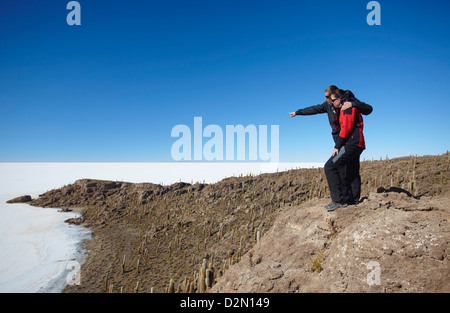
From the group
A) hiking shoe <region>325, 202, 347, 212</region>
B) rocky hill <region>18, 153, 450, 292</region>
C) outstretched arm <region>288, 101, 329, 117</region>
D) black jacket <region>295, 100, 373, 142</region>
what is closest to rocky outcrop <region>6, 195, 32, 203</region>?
rocky hill <region>18, 153, 450, 292</region>

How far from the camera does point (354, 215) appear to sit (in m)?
4.53

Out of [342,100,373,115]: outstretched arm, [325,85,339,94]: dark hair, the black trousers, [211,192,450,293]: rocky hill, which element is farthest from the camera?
[325,85,339,94]: dark hair

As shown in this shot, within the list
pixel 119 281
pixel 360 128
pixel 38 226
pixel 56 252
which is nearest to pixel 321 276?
pixel 360 128

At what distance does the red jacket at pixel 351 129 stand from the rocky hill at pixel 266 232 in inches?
55.6

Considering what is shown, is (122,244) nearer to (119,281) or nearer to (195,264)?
(119,281)

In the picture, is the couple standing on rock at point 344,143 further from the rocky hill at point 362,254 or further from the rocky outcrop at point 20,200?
the rocky outcrop at point 20,200

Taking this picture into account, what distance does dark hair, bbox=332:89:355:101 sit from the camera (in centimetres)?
488

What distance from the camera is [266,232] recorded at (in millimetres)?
8188

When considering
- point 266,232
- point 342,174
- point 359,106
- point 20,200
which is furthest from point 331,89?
point 20,200

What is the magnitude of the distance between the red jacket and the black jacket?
0.12m

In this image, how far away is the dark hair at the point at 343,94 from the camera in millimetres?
4883

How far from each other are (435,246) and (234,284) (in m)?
3.24

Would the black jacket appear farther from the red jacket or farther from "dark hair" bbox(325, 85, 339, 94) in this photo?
"dark hair" bbox(325, 85, 339, 94)

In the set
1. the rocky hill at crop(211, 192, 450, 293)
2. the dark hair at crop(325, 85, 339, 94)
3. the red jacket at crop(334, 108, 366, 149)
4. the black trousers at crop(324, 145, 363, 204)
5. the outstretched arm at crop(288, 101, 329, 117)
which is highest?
the dark hair at crop(325, 85, 339, 94)
